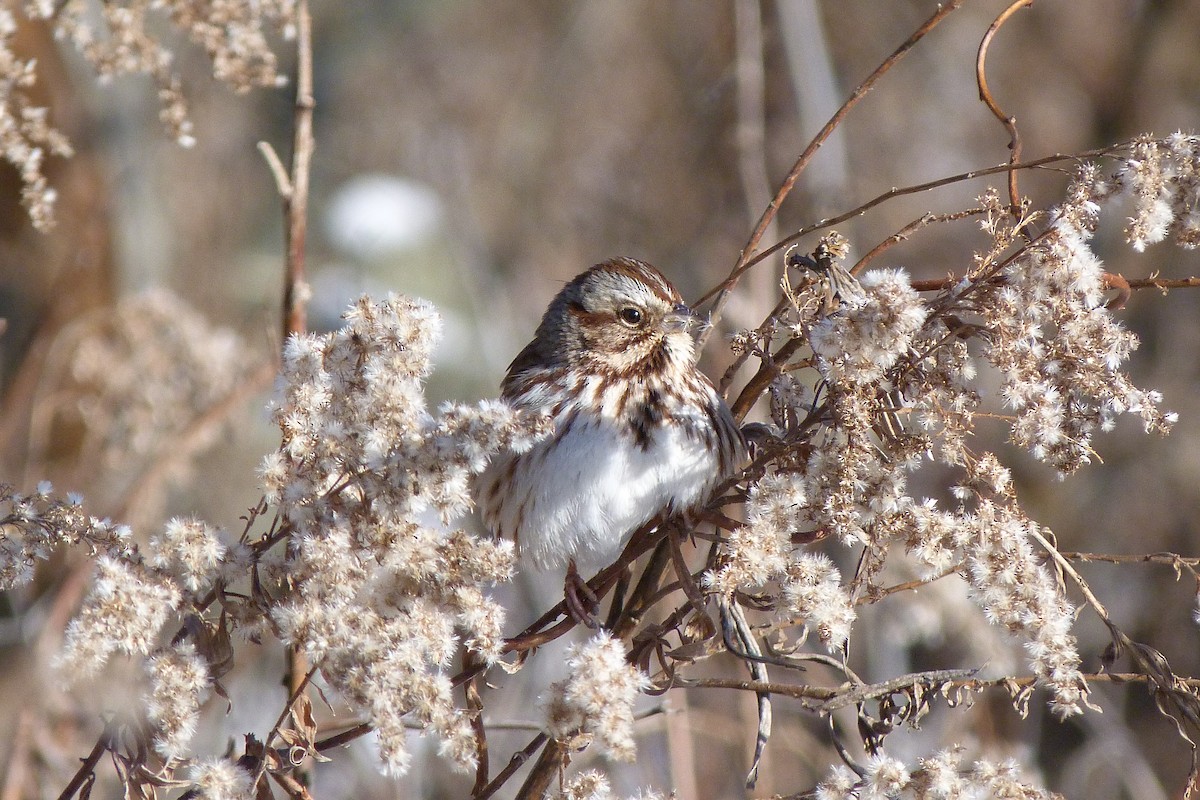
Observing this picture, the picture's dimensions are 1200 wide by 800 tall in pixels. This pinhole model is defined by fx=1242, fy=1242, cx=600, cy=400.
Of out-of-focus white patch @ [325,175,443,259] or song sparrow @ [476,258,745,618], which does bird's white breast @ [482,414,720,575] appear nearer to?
song sparrow @ [476,258,745,618]

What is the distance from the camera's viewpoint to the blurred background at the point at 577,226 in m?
3.24

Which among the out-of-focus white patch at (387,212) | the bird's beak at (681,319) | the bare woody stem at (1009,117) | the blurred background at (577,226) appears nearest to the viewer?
the bare woody stem at (1009,117)

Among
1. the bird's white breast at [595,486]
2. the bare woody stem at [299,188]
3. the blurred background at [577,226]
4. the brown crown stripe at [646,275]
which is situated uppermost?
the blurred background at [577,226]

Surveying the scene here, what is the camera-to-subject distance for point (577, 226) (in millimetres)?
7953

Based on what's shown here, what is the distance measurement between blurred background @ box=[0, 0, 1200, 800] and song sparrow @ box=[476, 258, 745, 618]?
25cm

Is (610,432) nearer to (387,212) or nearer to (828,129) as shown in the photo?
(828,129)

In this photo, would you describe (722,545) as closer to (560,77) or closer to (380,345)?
(380,345)

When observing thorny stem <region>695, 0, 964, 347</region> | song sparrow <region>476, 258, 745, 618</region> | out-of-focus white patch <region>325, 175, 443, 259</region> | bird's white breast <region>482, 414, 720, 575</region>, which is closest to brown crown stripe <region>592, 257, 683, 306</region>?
song sparrow <region>476, 258, 745, 618</region>

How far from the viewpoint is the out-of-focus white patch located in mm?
7266

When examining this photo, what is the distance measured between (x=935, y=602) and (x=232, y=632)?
2413mm

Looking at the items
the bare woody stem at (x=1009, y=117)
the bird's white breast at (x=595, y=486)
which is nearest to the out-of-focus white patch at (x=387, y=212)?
the bird's white breast at (x=595, y=486)

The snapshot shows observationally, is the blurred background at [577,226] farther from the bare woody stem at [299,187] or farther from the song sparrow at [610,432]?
the song sparrow at [610,432]

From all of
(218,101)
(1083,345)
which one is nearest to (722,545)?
(1083,345)

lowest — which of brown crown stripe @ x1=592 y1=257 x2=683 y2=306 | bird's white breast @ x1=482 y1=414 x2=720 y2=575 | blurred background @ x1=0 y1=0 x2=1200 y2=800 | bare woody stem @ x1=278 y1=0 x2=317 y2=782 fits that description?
bird's white breast @ x1=482 y1=414 x2=720 y2=575
